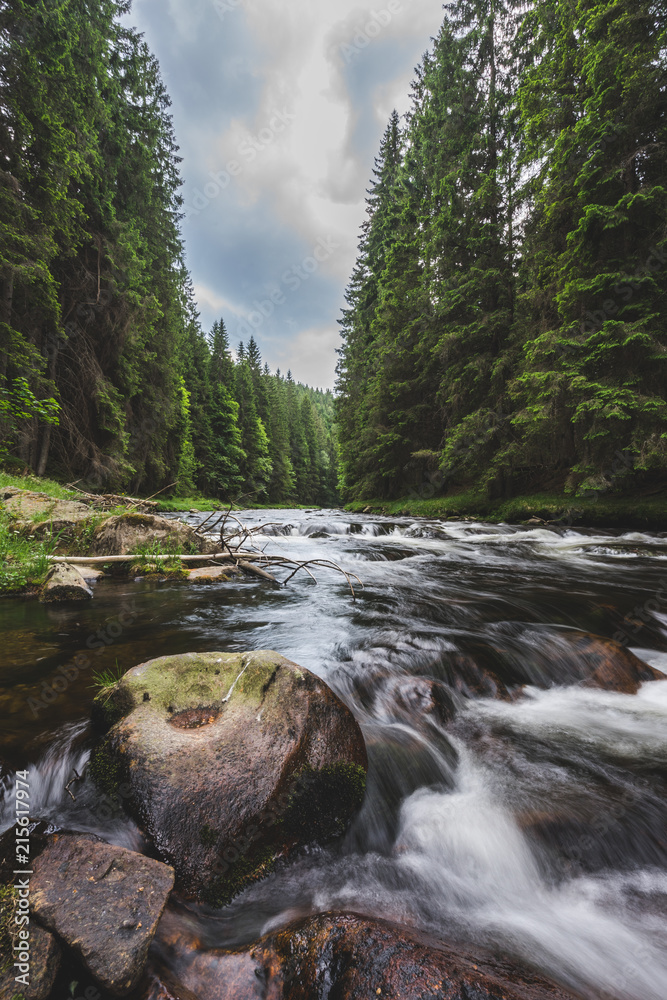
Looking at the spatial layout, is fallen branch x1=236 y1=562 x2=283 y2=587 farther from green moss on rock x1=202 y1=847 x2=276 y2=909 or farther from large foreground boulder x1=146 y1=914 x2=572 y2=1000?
large foreground boulder x1=146 y1=914 x2=572 y2=1000

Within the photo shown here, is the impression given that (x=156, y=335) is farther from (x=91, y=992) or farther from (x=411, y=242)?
(x=91, y=992)

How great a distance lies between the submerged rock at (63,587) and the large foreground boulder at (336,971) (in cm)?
429

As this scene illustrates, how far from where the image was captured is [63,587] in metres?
4.69

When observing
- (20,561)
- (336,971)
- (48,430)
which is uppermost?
(48,430)

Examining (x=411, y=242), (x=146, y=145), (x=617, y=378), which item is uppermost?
(x=146, y=145)

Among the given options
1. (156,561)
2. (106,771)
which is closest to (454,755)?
(106,771)

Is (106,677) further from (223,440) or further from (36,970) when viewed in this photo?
(223,440)

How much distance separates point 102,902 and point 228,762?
66cm

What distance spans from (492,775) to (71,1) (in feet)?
64.1

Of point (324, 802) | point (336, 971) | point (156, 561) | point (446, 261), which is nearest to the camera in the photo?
point (336, 971)

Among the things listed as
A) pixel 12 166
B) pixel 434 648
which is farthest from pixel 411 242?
pixel 434 648

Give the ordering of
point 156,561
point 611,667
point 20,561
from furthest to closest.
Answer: point 156,561 → point 20,561 → point 611,667

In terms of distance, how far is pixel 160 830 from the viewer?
165cm

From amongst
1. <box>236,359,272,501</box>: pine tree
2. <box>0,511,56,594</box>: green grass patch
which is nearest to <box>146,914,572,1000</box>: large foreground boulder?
<box>0,511,56,594</box>: green grass patch
